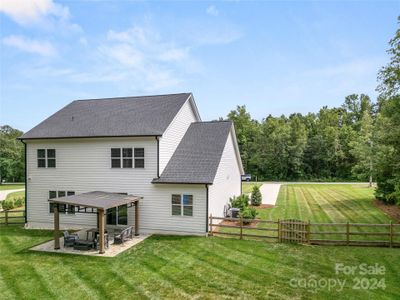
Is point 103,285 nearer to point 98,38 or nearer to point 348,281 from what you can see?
point 348,281

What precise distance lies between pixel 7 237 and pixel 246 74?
19810 millimetres

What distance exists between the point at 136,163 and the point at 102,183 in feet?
7.96

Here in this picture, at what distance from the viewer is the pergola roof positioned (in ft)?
41.1

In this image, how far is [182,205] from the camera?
1492cm

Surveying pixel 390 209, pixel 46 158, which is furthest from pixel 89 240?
pixel 390 209

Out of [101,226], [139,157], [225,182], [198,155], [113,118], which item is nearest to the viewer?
[101,226]

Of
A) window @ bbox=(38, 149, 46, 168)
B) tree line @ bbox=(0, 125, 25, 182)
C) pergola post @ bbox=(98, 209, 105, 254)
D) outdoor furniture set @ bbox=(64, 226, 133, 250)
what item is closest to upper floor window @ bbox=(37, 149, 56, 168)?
window @ bbox=(38, 149, 46, 168)

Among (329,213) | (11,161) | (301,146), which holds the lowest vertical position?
(329,213)

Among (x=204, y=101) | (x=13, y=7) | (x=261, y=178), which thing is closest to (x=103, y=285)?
(x=13, y=7)

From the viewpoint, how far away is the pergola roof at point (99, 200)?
12.5m

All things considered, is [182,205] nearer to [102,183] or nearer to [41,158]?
[102,183]

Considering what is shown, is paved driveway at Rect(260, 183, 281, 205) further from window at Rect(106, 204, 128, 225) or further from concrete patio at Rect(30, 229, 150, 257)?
concrete patio at Rect(30, 229, 150, 257)

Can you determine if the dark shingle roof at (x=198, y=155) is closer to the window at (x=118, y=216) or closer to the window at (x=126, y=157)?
the window at (x=126, y=157)

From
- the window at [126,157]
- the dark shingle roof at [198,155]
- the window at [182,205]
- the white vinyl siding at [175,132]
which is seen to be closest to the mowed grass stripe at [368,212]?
the dark shingle roof at [198,155]
